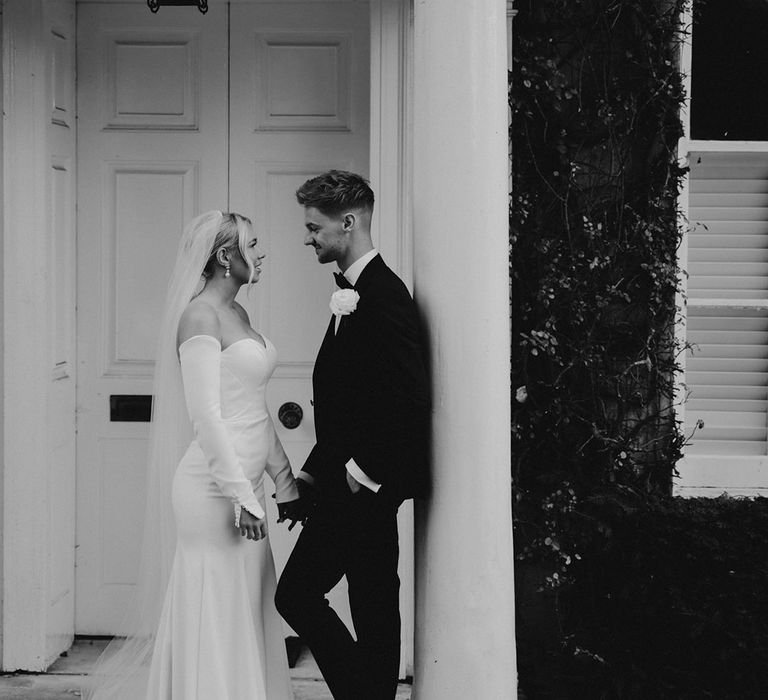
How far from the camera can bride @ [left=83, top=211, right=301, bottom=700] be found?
11.5ft

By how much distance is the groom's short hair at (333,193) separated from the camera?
3.48 metres

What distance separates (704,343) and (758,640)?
4.13ft

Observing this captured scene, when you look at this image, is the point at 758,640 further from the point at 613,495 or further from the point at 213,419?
the point at 213,419

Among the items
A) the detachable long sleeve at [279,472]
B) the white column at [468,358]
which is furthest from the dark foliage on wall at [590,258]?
the detachable long sleeve at [279,472]

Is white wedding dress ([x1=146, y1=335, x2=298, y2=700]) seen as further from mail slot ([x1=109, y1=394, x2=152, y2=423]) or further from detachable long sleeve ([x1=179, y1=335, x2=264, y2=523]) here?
mail slot ([x1=109, y1=394, x2=152, y2=423])

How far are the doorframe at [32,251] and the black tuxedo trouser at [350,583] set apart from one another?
929 millimetres

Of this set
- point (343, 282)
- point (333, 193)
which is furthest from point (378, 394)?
point (333, 193)

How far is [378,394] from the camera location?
337cm

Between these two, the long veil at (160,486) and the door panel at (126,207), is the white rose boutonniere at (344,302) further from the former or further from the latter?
the door panel at (126,207)

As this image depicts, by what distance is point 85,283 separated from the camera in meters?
4.84

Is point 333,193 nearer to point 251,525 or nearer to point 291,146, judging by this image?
point 251,525

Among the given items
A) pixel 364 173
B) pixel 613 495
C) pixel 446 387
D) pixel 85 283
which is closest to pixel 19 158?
pixel 85 283

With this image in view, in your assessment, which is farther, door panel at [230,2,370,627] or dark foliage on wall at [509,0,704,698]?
door panel at [230,2,370,627]

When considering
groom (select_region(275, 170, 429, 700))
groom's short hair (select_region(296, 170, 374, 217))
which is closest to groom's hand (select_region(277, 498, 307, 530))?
groom (select_region(275, 170, 429, 700))
